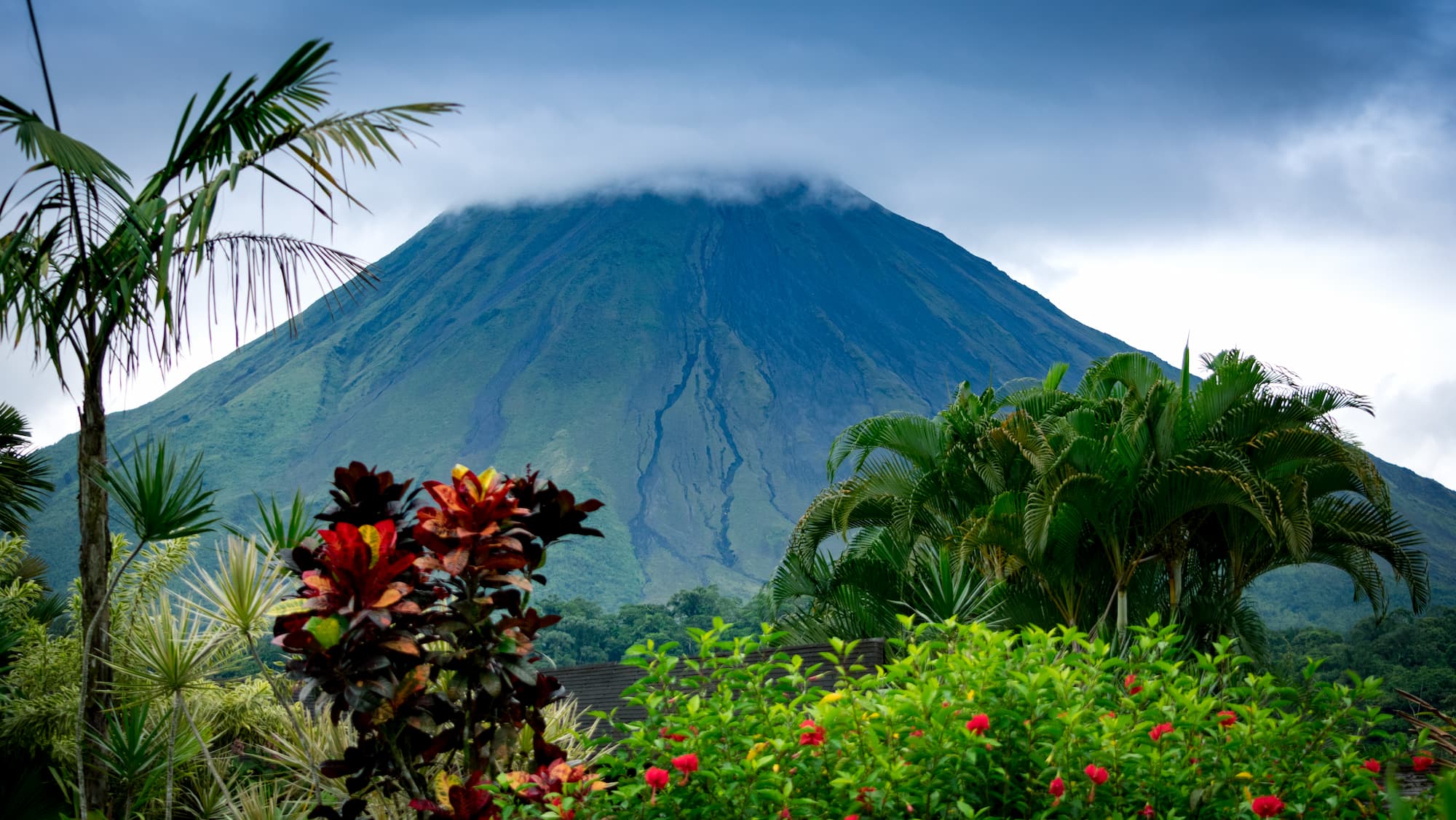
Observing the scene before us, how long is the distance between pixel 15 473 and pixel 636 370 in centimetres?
12991

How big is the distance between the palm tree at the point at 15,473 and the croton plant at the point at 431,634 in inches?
362

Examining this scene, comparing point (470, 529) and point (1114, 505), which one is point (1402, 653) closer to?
point (1114, 505)

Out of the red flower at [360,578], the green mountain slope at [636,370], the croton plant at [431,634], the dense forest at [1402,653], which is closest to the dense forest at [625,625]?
the dense forest at [1402,653]

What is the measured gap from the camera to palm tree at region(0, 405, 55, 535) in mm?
12258

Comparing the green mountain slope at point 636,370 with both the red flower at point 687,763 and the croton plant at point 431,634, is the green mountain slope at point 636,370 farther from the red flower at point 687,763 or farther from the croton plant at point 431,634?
the red flower at point 687,763

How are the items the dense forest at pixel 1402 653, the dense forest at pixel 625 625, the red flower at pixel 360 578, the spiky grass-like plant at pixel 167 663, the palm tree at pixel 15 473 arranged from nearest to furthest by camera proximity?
the red flower at pixel 360 578, the spiky grass-like plant at pixel 167 663, the palm tree at pixel 15 473, the dense forest at pixel 1402 653, the dense forest at pixel 625 625

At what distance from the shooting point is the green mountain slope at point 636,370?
124125 mm

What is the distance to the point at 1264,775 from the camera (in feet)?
12.4

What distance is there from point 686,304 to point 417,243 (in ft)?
144

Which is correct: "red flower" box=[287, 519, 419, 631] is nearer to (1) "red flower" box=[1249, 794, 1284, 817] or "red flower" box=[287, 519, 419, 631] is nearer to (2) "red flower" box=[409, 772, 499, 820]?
(2) "red flower" box=[409, 772, 499, 820]

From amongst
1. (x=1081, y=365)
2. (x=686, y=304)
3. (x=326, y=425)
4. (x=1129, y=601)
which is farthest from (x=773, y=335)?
(x=1129, y=601)

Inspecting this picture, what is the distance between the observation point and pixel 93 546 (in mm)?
5992

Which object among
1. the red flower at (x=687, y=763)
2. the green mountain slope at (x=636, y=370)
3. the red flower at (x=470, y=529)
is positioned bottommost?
the red flower at (x=687, y=763)

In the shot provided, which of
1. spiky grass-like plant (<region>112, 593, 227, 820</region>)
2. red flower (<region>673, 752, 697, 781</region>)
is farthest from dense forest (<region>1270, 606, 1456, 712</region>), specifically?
red flower (<region>673, 752, 697, 781</region>)
